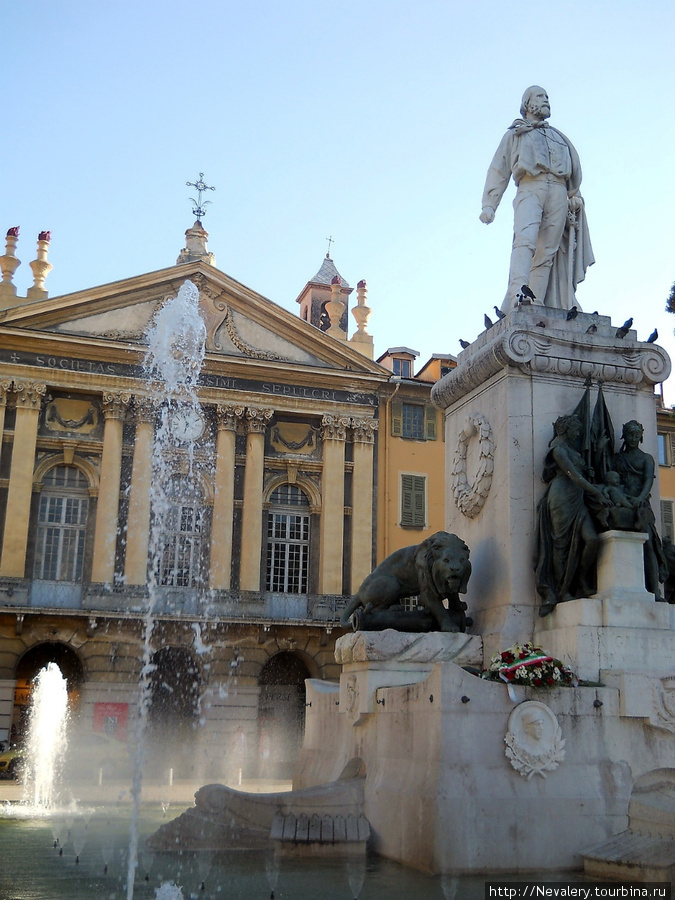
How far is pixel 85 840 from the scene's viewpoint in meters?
8.07

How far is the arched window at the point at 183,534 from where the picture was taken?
30344 mm

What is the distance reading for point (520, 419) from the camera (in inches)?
322

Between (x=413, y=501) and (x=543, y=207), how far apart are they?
24.0 metres

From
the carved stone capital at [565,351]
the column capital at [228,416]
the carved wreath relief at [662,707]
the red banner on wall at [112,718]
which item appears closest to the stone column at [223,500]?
the column capital at [228,416]

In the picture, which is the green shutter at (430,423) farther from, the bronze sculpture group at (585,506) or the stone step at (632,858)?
the stone step at (632,858)

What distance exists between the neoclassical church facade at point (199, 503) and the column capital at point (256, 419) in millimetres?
60

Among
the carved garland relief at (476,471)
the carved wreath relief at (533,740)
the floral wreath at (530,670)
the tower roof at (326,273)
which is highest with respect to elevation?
the tower roof at (326,273)

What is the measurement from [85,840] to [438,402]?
4734mm

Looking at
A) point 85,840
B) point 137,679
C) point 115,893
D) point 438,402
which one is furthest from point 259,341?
point 115,893

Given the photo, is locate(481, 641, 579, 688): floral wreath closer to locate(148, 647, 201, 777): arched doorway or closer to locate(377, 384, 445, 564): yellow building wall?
locate(148, 647, 201, 777): arched doorway

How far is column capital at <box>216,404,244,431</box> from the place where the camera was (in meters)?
31.5

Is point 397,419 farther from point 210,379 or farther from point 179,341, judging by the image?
point 179,341

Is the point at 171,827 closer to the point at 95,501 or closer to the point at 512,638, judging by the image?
the point at 512,638

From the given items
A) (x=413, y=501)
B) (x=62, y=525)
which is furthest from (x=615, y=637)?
(x=413, y=501)
